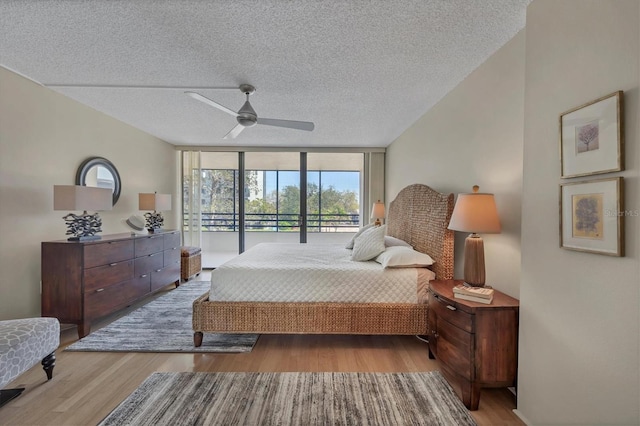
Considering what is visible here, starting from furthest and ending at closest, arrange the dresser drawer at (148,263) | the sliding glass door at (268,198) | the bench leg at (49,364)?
the sliding glass door at (268,198), the dresser drawer at (148,263), the bench leg at (49,364)

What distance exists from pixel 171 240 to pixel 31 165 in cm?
180

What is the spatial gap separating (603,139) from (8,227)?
434 centimetres

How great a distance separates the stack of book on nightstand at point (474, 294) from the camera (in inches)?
67.1

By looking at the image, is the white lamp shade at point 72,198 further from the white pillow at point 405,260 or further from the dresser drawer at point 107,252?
the white pillow at point 405,260

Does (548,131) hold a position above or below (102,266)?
above

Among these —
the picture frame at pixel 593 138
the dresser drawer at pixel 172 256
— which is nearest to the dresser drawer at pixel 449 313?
the picture frame at pixel 593 138

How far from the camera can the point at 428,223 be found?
2803 mm

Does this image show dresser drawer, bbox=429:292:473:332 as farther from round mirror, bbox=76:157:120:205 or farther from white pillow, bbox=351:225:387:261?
round mirror, bbox=76:157:120:205

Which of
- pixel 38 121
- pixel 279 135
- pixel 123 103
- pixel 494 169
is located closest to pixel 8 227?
pixel 38 121

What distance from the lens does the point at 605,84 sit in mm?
1150

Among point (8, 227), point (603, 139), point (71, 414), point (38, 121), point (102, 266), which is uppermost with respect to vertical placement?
point (38, 121)

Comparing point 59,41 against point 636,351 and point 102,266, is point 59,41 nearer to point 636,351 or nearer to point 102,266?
point 102,266

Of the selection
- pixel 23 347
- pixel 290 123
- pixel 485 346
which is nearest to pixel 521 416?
pixel 485 346

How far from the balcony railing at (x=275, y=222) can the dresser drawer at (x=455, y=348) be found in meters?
4.35
